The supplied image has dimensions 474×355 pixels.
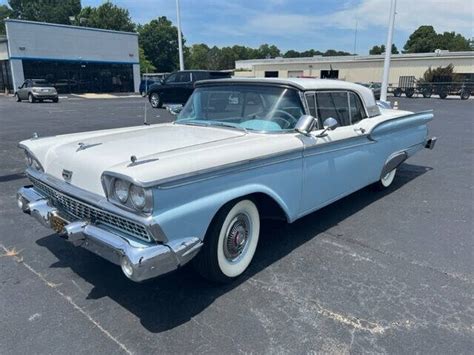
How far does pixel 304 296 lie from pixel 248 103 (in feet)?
6.30

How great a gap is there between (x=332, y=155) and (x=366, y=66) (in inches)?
1859

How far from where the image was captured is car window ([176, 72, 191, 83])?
18483 millimetres

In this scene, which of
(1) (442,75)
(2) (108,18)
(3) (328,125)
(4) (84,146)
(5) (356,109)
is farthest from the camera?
(2) (108,18)

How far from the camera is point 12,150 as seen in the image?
28.2 feet

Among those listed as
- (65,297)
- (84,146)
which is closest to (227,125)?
(84,146)

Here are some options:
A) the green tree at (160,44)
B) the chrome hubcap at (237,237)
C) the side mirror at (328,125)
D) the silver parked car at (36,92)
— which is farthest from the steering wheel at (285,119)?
the green tree at (160,44)

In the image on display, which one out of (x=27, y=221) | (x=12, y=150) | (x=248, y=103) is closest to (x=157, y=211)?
(x=248, y=103)

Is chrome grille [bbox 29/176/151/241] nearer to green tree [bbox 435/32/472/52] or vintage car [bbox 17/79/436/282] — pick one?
vintage car [bbox 17/79/436/282]

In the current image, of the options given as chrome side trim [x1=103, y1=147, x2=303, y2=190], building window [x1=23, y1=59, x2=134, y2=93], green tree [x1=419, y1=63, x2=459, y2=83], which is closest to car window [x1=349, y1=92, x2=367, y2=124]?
chrome side trim [x1=103, y1=147, x2=303, y2=190]

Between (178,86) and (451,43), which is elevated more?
(451,43)

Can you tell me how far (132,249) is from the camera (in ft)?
8.20

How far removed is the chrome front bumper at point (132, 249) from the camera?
245 cm

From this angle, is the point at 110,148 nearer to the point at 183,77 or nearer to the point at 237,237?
the point at 237,237

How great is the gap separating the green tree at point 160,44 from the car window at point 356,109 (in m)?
70.1
